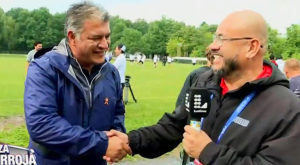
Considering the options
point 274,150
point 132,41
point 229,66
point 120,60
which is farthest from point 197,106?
point 132,41

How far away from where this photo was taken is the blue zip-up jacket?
3182 millimetres

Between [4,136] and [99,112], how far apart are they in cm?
577

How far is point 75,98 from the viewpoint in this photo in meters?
3.35

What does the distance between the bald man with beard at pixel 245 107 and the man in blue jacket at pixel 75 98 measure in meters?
0.88

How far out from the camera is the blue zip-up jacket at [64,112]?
10.4ft

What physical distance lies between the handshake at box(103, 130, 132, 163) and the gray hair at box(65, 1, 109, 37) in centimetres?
92

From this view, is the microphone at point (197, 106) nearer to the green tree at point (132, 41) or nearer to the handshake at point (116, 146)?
the handshake at point (116, 146)

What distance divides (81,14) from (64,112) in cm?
84

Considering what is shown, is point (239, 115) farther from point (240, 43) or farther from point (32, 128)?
point (32, 128)

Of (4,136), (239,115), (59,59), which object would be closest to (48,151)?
(59,59)

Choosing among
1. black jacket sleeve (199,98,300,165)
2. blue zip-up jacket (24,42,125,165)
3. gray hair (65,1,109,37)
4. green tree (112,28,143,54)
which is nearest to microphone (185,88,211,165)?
black jacket sleeve (199,98,300,165)

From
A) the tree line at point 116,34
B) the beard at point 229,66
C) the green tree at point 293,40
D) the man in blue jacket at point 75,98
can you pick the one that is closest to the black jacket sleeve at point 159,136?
the man in blue jacket at point 75,98

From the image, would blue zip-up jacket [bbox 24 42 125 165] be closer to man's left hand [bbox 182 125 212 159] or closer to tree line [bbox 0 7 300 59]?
man's left hand [bbox 182 125 212 159]

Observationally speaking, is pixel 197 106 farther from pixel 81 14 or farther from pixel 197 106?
pixel 81 14
